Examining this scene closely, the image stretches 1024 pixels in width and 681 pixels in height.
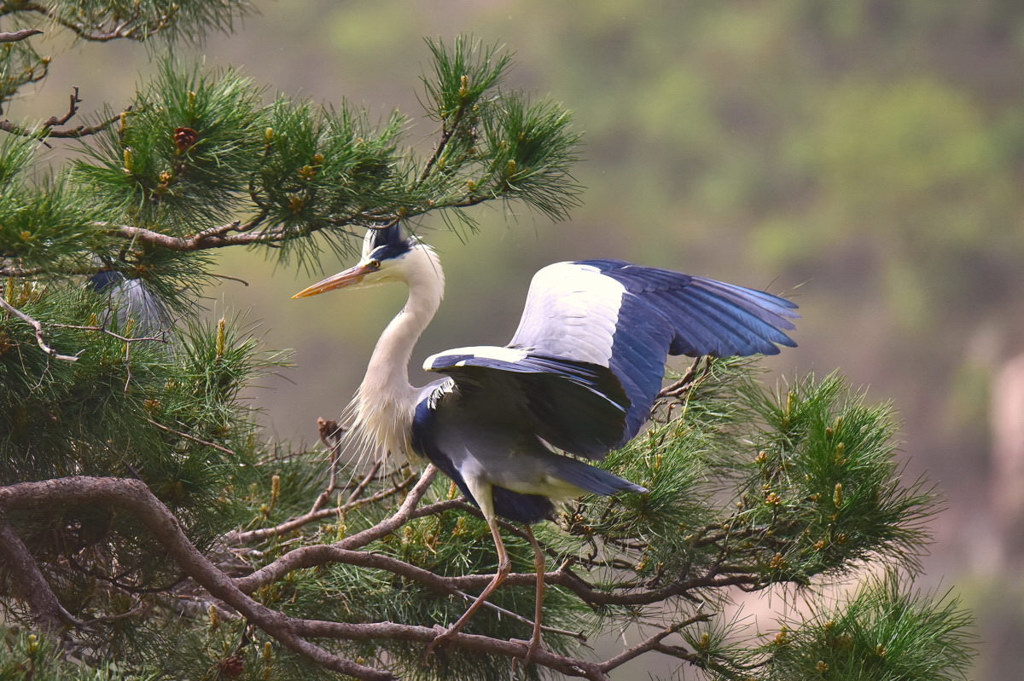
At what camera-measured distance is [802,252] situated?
201 inches

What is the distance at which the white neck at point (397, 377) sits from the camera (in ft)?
4.27

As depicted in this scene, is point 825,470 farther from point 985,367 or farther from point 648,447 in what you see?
point 985,367

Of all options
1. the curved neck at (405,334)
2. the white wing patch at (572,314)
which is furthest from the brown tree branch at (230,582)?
the white wing patch at (572,314)

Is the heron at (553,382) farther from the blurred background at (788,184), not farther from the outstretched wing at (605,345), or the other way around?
the blurred background at (788,184)

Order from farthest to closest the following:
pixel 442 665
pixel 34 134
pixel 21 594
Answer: pixel 442 665 → pixel 21 594 → pixel 34 134

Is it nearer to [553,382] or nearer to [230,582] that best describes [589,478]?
[553,382]

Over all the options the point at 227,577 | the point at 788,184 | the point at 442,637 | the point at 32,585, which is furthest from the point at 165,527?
the point at 788,184

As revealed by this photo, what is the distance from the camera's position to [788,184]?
5426 millimetres

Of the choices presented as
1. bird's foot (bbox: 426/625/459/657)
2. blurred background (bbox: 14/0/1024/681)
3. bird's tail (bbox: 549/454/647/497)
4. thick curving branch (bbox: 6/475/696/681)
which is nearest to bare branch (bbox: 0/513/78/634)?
thick curving branch (bbox: 6/475/696/681)

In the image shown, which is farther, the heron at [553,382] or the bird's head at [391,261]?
the bird's head at [391,261]

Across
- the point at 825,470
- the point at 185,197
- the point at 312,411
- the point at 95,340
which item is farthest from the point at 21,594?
the point at 312,411

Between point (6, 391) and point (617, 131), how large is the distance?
4.53 metres

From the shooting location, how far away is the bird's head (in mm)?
1383

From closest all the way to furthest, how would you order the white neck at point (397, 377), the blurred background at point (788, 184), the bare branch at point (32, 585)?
the bare branch at point (32, 585)
the white neck at point (397, 377)
the blurred background at point (788, 184)
